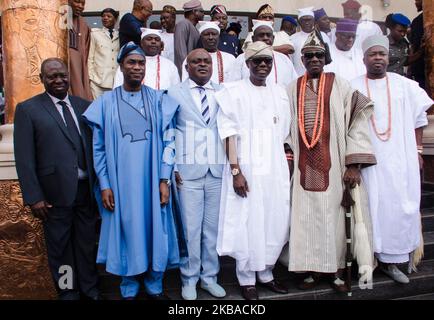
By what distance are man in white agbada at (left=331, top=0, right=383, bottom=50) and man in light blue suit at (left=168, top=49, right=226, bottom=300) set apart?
2742 mm

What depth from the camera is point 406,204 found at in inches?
148

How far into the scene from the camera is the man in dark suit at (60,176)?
126 inches

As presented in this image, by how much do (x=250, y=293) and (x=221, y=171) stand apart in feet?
3.52

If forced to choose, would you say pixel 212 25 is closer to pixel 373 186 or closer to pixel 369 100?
pixel 369 100

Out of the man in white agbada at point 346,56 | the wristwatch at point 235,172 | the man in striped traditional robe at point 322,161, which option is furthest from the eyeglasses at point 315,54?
the man in white agbada at point 346,56

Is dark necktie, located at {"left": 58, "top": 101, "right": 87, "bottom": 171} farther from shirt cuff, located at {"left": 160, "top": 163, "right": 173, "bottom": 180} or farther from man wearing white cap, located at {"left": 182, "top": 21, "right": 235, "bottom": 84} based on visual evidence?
man wearing white cap, located at {"left": 182, "top": 21, "right": 235, "bottom": 84}

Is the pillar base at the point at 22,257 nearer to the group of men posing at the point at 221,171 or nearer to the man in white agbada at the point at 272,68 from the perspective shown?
the group of men posing at the point at 221,171

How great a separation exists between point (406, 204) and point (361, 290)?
2.89 ft

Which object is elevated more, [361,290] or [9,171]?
[9,171]

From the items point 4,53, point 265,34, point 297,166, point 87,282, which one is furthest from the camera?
point 265,34

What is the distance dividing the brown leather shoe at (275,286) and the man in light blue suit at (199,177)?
16.8 inches

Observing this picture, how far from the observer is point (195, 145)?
3.59 m

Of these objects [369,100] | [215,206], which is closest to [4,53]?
[215,206]

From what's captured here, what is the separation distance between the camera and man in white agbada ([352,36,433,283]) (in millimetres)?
3742
